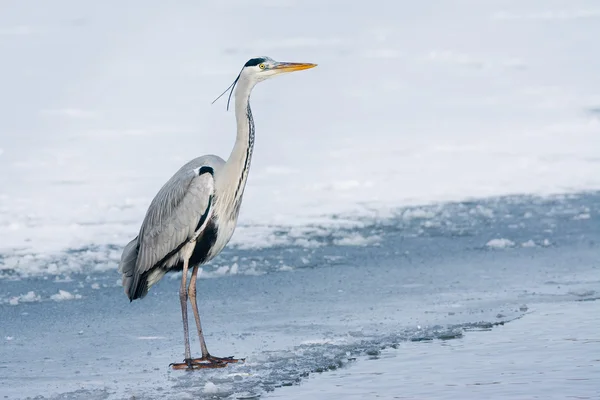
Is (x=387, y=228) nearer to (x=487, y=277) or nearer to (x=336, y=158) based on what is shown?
(x=487, y=277)

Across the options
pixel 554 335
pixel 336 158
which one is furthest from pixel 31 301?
pixel 336 158

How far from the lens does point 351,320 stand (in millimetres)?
7852

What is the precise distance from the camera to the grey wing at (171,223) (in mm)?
7266

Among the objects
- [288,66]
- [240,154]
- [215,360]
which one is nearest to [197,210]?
[240,154]

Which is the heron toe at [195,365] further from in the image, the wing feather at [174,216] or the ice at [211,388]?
the wing feather at [174,216]

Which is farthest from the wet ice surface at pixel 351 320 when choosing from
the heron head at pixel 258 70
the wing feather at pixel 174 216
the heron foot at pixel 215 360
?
the heron head at pixel 258 70

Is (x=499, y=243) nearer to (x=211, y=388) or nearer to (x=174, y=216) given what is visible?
(x=174, y=216)

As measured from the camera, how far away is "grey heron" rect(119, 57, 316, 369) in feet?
23.9

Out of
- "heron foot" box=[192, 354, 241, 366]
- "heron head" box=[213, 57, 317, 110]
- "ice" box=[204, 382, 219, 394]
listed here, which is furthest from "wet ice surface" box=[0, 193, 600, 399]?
"heron head" box=[213, 57, 317, 110]

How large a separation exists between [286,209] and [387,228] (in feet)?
4.74

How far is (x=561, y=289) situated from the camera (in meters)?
8.61

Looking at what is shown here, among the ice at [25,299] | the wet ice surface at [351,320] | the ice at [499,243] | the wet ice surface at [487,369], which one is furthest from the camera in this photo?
the ice at [499,243]

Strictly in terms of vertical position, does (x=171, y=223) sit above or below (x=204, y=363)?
above

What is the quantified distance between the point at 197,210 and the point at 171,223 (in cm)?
23
